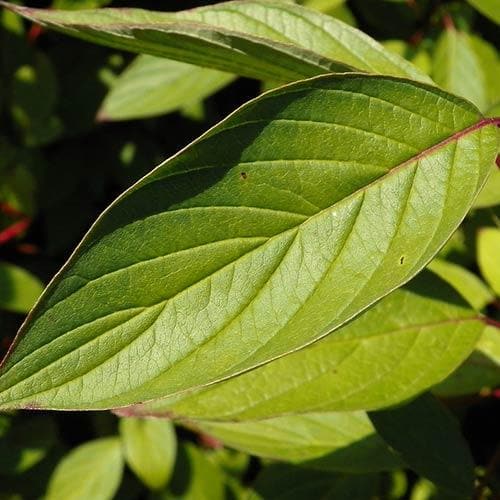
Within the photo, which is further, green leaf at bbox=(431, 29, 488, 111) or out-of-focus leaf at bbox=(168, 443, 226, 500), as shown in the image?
out-of-focus leaf at bbox=(168, 443, 226, 500)

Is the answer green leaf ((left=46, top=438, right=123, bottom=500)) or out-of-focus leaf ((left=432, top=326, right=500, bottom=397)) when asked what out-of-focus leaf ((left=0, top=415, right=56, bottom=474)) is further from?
out-of-focus leaf ((left=432, top=326, right=500, bottom=397))

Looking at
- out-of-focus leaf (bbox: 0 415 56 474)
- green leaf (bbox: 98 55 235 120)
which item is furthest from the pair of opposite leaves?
out-of-focus leaf (bbox: 0 415 56 474)

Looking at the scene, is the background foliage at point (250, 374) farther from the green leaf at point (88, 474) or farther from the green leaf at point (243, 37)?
the green leaf at point (243, 37)

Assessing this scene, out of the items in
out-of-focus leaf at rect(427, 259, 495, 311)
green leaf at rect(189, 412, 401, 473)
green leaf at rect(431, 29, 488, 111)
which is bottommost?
green leaf at rect(189, 412, 401, 473)

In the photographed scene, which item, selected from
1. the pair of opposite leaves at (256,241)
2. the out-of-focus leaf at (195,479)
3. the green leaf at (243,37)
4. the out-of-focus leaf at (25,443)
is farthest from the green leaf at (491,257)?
the out-of-focus leaf at (25,443)

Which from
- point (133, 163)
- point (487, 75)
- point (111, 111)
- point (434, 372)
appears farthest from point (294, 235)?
point (133, 163)

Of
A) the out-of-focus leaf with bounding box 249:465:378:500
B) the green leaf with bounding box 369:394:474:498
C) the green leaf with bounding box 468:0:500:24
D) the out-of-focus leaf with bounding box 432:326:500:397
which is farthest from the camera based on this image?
the green leaf with bounding box 468:0:500:24

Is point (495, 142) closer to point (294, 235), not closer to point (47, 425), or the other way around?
point (294, 235)
